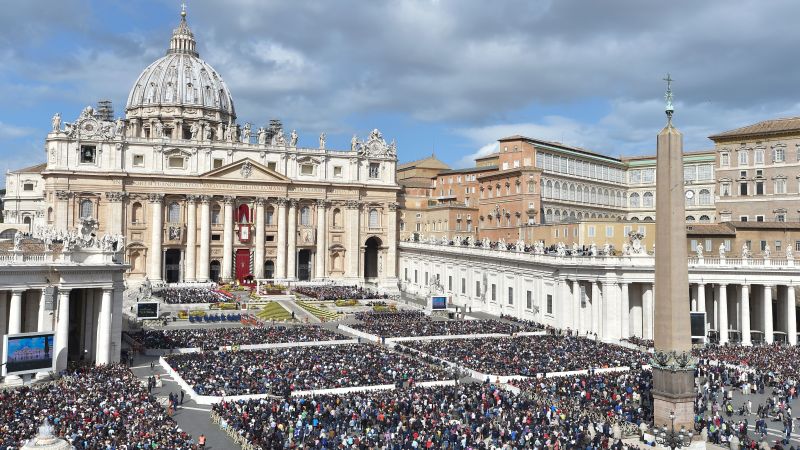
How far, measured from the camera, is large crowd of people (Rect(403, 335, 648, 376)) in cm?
3575

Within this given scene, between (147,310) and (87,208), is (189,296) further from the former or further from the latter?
(87,208)

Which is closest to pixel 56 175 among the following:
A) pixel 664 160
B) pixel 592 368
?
pixel 592 368

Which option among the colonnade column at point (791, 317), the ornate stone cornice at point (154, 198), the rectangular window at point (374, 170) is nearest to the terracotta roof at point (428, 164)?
the rectangular window at point (374, 170)

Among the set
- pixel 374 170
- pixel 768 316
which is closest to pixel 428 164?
pixel 374 170

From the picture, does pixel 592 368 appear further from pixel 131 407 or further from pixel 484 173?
pixel 484 173

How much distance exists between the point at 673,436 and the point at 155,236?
2558 inches

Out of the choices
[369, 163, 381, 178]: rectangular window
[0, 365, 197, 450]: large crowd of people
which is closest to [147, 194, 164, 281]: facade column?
[369, 163, 381, 178]: rectangular window

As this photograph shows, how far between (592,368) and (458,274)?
120ft

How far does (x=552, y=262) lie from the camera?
54.3 meters

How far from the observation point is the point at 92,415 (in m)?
24.4

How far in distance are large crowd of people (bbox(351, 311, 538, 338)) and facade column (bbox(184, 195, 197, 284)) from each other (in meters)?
29.9

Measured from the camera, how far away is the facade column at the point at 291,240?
277ft

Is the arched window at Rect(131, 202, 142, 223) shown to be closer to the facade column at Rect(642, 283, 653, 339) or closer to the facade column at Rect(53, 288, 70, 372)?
the facade column at Rect(53, 288, 70, 372)

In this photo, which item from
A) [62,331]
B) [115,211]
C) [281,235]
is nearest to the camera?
[62,331]
